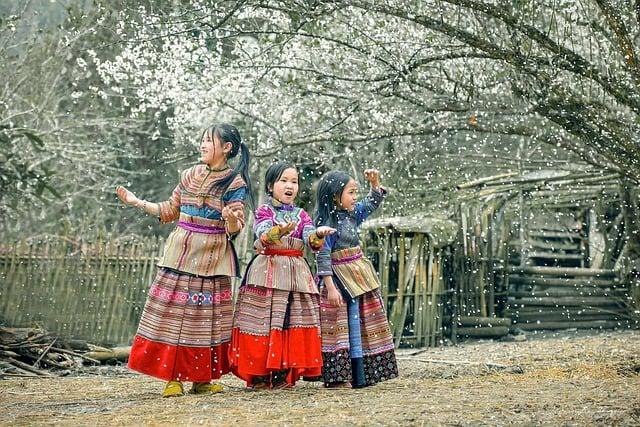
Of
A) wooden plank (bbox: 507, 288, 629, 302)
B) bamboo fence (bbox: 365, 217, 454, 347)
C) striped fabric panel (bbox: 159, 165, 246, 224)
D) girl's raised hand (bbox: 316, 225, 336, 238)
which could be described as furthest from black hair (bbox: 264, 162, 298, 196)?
wooden plank (bbox: 507, 288, 629, 302)

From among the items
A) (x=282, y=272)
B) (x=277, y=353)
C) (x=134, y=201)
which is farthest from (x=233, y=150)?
(x=277, y=353)

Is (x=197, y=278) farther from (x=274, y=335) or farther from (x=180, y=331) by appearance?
(x=274, y=335)

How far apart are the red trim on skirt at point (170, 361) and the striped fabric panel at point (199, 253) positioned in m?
0.52

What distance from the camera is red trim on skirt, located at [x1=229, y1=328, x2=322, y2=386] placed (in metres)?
6.15

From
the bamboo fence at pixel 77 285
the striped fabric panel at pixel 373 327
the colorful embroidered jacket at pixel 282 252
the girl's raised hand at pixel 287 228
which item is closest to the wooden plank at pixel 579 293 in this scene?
the bamboo fence at pixel 77 285

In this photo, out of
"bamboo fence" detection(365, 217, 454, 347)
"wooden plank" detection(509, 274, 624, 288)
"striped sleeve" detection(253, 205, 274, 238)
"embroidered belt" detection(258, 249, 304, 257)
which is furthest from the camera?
"wooden plank" detection(509, 274, 624, 288)

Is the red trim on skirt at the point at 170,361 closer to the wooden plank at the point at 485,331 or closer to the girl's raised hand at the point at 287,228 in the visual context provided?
the girl's raised hand at the point at 287,228

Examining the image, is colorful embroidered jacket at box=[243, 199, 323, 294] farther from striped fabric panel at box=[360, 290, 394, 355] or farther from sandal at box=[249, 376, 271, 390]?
sandal at box=[249, 376, 271, 390]

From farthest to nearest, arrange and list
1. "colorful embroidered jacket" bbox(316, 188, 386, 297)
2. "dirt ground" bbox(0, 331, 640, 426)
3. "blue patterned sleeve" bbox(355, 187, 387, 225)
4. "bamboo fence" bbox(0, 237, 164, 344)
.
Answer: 1. "bamboo fence" bbox(0, 237, 164, 344)
2. "blue patterned sleeve" bbox(355, 187, 387, 225)
3. "colorful embroidered jacket" bbox(316, 188, 386, 297)
4. "dirt ground" bbox(0, 331, 640, 426)

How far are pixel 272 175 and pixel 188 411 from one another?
206 centimetres

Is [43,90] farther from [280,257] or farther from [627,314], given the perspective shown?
[280,257]

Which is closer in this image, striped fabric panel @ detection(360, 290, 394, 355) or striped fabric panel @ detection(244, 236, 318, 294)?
striped fabric panel @ detection(244, 236, 318, 294)

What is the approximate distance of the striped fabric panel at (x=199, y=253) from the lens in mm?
6059

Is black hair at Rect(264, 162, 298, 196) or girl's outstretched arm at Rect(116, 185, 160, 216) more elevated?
black hair at Rect(264, 162, 298, 196)
